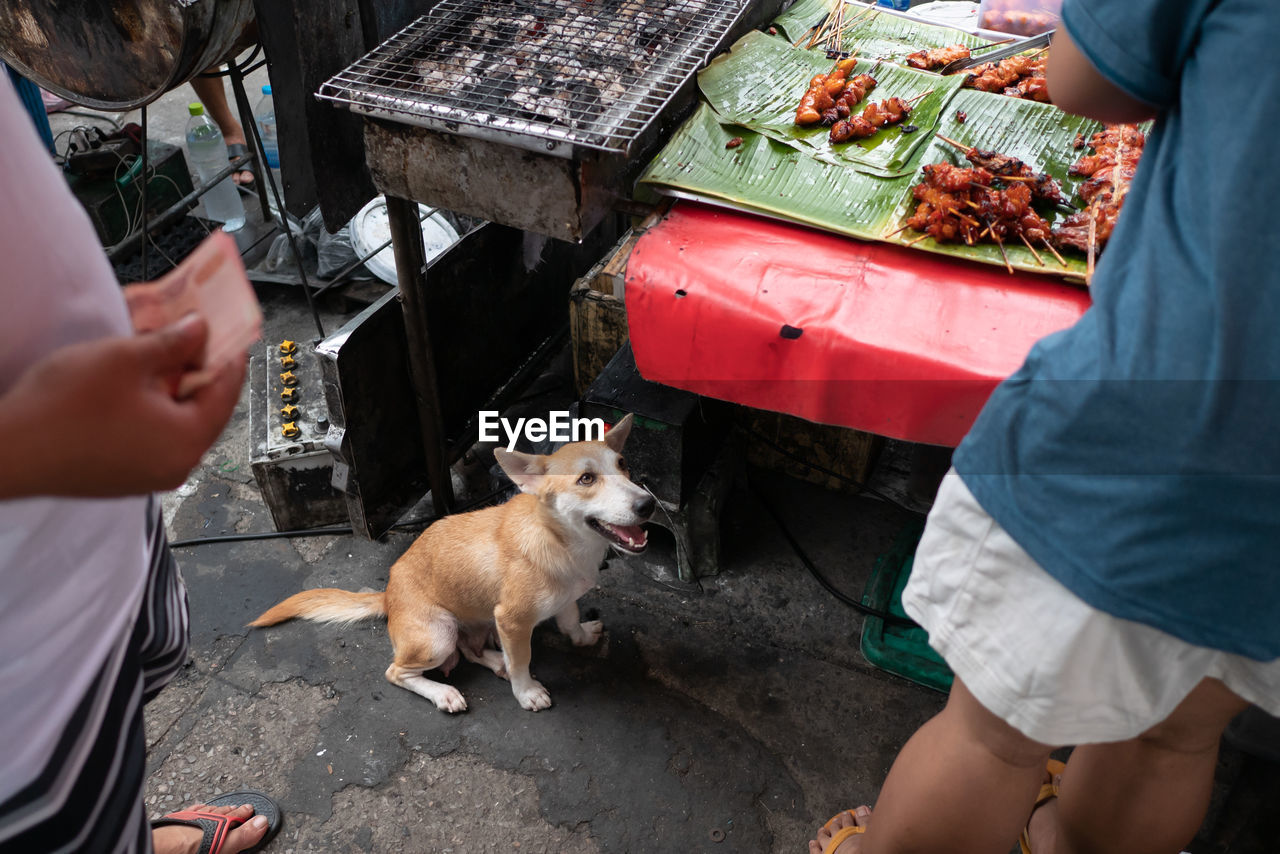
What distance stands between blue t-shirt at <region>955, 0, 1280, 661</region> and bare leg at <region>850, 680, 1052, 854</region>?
1.54ft

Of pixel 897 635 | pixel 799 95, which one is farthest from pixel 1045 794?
pixel 799 95

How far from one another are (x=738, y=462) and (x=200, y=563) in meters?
2.44

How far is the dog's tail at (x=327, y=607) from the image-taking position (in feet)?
10.5

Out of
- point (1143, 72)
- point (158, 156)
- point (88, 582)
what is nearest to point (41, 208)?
point (88, 582)

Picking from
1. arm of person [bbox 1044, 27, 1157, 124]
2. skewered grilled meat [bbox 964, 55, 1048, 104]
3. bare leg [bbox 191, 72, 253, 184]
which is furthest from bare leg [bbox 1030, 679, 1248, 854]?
bare leg [bbox 191, 72, 253, 184]

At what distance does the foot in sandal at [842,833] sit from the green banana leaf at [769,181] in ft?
6.10

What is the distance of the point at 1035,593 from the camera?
1423 millimetres

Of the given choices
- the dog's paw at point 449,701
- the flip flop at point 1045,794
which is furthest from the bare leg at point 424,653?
the flip flop at point 1045,794

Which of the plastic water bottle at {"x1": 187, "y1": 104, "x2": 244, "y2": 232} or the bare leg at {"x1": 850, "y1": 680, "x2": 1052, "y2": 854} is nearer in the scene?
the bare leg at {"x1": 850, "y1": 680, "x2": 1052, "y2": 854}

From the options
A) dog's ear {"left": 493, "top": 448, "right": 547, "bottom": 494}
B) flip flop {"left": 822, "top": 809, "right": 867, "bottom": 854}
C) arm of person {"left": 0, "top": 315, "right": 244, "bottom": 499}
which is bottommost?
flip flop {"left": 822, "top": 809, "right": 867, "bottom": 854}

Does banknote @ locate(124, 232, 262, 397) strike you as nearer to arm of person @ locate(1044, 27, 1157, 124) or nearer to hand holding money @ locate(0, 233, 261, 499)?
hand holding money @ locate(0, 233, 261, 499)

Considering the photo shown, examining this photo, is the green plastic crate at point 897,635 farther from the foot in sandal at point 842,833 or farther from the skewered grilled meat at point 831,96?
the skewered grilled meat at point 831,96

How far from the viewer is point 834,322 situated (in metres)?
2.51

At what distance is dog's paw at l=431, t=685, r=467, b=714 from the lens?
3.03m
